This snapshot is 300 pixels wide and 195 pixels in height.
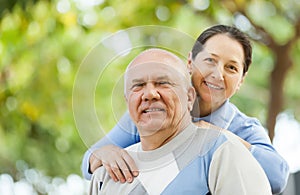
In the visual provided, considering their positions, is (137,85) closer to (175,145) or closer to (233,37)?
(175,145)

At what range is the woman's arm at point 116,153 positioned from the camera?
1488 millimetres

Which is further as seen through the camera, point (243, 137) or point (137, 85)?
point (243, 137)

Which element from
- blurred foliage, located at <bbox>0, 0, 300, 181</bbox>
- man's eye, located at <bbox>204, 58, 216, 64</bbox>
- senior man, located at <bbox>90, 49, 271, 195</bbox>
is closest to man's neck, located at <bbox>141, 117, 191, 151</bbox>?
senior man, located at <bbox>90, 49, 271, 195</bbox>

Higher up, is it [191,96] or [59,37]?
[59,37]

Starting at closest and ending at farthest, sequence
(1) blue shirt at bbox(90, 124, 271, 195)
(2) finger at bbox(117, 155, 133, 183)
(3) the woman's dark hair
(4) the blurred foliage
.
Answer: (1) blue shirt at bbox(90, 124, 271, 195) → (2) finger at bbox(117, 155, 133, 183) → (3) the woman's dark hair → (4) the blurred foliage

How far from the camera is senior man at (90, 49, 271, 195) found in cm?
137

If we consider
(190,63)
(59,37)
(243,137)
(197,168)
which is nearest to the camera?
(197,168)

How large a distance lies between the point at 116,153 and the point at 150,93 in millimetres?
194

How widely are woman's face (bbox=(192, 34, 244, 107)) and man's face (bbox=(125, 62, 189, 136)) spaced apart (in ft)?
0.24

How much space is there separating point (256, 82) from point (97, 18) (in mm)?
1961

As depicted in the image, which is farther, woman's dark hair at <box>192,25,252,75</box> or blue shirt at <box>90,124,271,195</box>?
woman's dark hair at <box>192,25,252,75</box>

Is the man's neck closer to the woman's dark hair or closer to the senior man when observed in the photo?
the senior man

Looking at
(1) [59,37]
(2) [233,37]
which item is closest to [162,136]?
(2) [233,37]

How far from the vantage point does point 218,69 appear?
1.53 m
